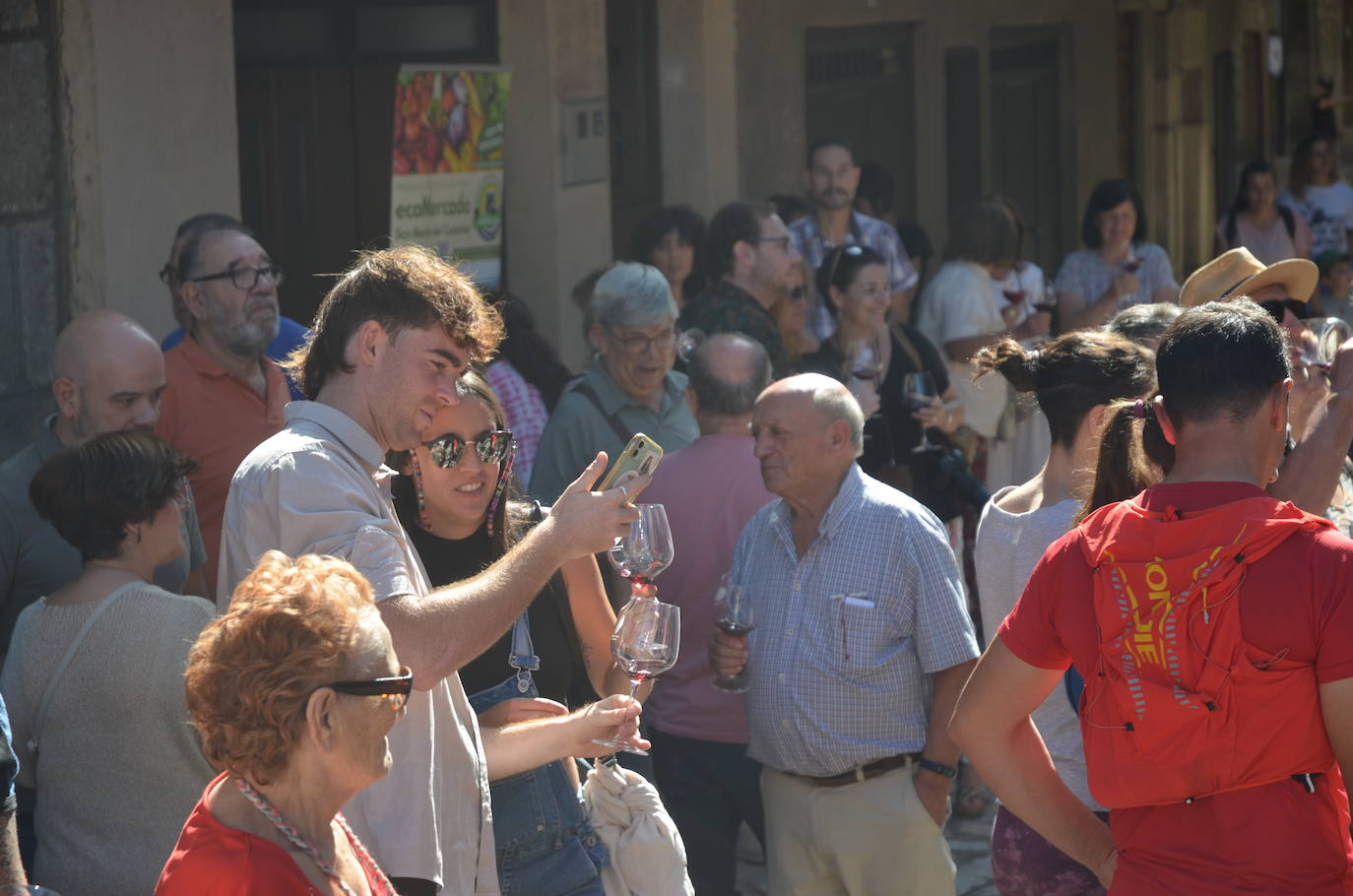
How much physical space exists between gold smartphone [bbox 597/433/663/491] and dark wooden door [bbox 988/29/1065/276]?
9599mm

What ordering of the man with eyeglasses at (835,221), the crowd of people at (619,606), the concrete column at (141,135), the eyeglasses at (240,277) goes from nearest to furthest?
the crowd of people at (619,606)
the eyeglasses at (240,277)
the concrete column at (141,135)
the man with eyeglasses at (835,221)

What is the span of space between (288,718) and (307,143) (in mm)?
4987

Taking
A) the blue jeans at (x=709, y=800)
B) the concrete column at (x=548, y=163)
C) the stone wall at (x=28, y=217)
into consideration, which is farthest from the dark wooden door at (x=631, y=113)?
the blue jeans at (x=709, y=800)

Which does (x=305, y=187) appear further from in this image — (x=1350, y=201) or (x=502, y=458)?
(x=1350, y=201)

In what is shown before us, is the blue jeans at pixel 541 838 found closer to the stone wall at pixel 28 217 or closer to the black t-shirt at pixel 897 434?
the stone wall at pixel 28 217

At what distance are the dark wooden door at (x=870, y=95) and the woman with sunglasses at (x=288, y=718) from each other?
8.43 m

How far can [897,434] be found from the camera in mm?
6668

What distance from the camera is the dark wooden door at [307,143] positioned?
6914 millimetres

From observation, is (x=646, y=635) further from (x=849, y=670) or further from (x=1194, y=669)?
(x=1194, y=669)

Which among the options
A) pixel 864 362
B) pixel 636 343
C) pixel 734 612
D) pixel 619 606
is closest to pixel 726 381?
pixel 636 343

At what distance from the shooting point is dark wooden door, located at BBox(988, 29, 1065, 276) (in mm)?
12656

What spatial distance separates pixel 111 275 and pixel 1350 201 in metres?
9.71

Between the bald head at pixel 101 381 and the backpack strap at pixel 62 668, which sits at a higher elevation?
the bald head at pixel 101 381

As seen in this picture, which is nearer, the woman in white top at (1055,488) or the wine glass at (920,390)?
the woman in white top at (1055,488)
